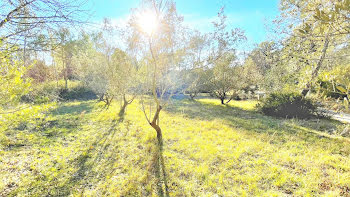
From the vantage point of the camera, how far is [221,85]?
12.2m

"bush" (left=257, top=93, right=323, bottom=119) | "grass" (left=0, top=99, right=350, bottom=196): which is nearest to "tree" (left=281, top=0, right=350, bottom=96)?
"grass" (left=0, top=99, right=350, bottom=196)

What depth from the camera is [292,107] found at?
26.6 feet

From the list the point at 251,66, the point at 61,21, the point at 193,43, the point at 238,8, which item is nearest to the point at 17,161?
the point at 61,21

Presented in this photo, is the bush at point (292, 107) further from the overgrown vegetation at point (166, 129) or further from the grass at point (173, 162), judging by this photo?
the grass at point (173, 162)

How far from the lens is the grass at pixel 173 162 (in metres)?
2.76

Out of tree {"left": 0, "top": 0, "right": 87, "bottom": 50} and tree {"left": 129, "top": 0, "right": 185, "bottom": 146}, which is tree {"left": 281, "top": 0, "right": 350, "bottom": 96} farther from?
tree {"left": 129, "top": 0, "right": 185, "bottom": 146}

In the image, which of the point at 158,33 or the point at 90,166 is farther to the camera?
the point at 158,33

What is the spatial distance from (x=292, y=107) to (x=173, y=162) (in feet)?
26.7

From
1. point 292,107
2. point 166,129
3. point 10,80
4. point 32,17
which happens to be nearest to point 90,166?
point 10,80

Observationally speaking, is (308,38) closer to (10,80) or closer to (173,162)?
(173,162)

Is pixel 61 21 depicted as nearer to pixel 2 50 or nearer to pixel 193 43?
pixel 2 50

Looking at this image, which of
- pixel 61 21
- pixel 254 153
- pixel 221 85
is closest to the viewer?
pixel 61 21

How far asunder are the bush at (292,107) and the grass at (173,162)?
242 centimetres

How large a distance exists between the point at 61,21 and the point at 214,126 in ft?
20.5
